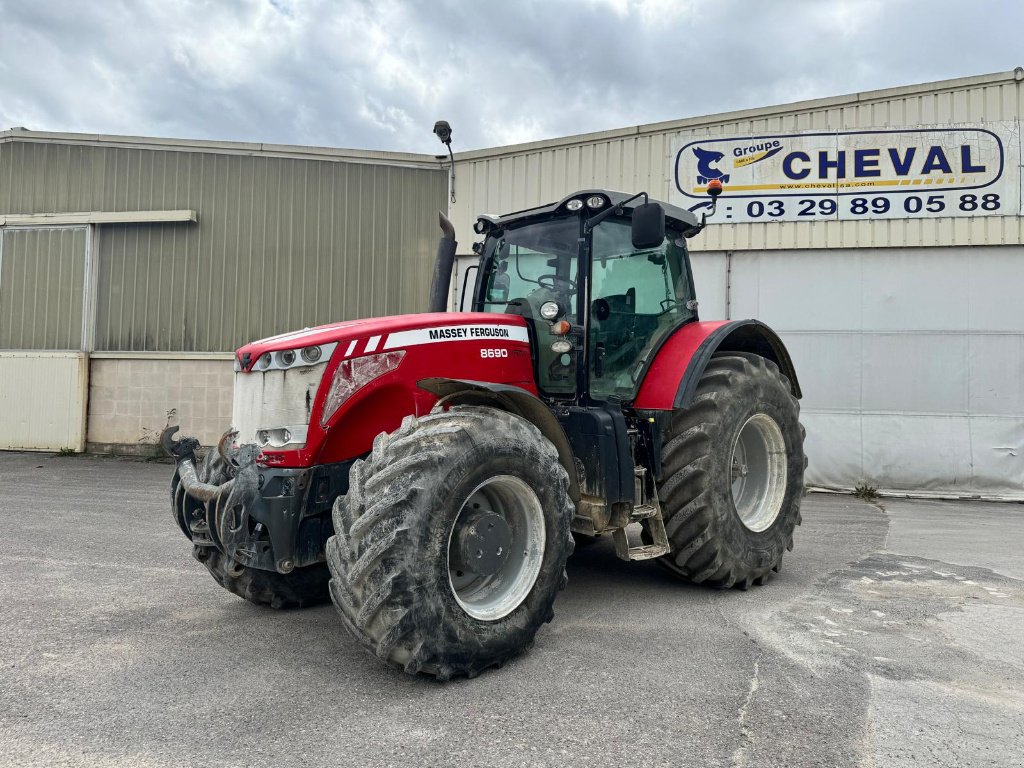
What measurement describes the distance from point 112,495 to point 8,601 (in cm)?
479

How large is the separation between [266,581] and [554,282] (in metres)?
2.40

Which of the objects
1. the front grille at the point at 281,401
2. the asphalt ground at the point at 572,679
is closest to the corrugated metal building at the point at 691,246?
the asphalt ground at the point at 572,679

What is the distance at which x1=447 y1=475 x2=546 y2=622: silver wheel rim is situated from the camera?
10.7 feet

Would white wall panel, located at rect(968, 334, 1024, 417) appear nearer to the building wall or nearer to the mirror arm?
the building wall

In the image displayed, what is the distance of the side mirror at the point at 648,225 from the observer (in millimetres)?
4004

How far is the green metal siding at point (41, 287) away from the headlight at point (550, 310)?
1134 centimetres

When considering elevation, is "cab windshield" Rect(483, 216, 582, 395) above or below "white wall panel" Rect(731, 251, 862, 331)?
below

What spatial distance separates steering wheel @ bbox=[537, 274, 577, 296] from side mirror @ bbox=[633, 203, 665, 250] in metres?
0.48

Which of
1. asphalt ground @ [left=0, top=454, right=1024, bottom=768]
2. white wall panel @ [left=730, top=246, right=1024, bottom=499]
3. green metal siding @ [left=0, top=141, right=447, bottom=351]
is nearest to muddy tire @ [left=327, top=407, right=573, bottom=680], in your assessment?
asphalt ground @ [left=0, top=454, right=1024, bottom=768]

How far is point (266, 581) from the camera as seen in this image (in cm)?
403

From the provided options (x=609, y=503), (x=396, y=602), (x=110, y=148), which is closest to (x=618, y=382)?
(x=609, y=503)

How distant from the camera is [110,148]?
1277 cm

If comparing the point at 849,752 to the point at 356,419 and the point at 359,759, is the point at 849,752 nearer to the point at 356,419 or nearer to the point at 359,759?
the point at 359,759

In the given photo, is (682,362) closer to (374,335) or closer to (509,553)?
(509,553)
